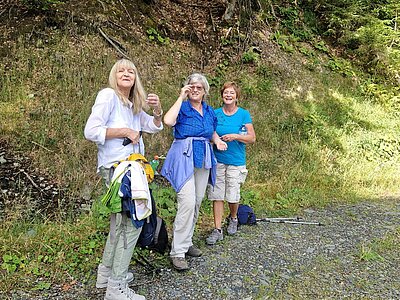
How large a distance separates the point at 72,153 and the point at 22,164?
0.68m

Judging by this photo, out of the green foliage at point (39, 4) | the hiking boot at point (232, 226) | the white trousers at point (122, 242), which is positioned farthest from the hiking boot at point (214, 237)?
the green foliage at point (39, 4)

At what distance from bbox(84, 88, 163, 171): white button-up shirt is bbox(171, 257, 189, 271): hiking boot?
122 centimetres

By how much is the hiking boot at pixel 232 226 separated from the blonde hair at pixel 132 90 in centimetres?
216

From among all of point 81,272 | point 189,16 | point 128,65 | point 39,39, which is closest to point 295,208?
point 81,272

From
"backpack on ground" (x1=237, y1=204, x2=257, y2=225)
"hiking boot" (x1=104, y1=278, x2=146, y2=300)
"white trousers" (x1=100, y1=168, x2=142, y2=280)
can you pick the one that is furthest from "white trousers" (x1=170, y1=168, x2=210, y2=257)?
"backpack on ground" (x1=237, y1=204, x2=257, y2=225)

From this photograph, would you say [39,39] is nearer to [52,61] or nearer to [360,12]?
[52,61]

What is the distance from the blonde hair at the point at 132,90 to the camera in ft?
10.1

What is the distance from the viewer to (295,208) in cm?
592

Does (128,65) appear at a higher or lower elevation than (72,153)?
higher

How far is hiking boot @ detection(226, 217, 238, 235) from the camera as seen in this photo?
479 centimetres

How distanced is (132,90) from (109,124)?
0.36m

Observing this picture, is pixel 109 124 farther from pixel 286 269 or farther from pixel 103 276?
pixel 286 269

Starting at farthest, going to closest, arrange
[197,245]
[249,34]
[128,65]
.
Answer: [249,34]
[197,245]
[128,65]

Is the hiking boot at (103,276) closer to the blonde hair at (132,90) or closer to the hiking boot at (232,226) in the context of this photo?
the blonde hair at (132,90)
